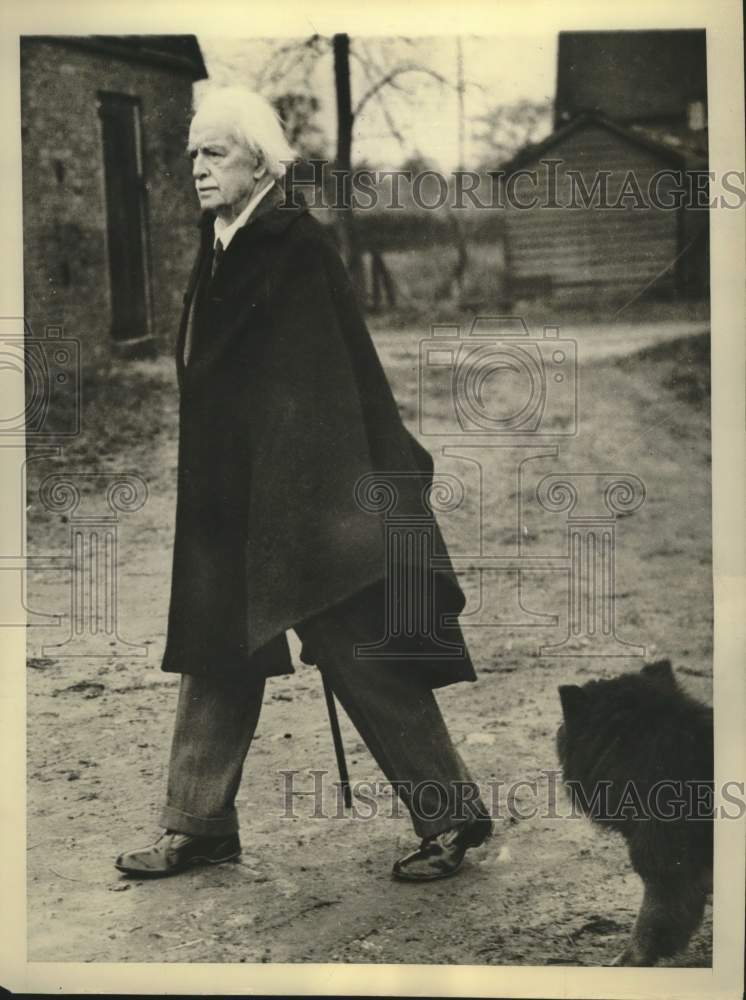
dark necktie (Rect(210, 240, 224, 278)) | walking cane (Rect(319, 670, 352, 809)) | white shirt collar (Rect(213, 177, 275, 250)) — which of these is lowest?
walking cane (Rect(319, 670, 352, 809))

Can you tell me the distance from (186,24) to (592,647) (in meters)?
1.88

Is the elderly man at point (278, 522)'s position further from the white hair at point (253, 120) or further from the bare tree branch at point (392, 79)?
the bare tree branch at point (392, 79)

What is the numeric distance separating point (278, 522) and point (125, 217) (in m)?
0.88

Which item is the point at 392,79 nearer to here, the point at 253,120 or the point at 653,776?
the point at 253,120

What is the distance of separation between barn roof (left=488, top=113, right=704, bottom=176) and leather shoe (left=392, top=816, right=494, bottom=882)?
1.65 metres

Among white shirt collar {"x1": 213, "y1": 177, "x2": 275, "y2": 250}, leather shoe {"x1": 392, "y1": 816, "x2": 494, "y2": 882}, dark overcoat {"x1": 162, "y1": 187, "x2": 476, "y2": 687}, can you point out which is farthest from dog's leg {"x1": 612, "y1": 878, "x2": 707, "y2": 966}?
white shirt collar {"x1": 213, "y1": 177, "x2": 275, "y2": 250}

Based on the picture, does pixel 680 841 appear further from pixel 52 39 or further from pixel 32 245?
pixel 52 39

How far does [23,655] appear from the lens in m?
2.83

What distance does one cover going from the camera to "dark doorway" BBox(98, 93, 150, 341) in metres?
2.79

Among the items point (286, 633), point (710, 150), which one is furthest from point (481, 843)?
point (710, 150)

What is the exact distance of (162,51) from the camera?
277 cm

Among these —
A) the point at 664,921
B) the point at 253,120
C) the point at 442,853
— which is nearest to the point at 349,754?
the point at 442,853

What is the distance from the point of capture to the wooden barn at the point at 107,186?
2.77 metres

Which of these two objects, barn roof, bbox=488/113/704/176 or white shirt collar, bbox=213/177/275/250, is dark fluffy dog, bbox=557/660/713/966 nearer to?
barn roof, bbox=488/113/704/176
